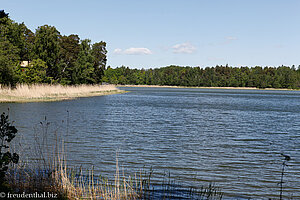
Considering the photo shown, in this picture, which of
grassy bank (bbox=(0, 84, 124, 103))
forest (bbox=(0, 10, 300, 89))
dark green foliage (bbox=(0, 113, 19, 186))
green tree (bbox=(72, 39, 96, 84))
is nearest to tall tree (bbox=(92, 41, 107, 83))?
forest (bbox=(0, 10, 300, 89))

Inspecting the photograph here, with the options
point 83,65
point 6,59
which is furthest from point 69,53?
point 6,59

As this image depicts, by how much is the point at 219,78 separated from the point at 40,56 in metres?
143

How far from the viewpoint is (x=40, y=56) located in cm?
5922

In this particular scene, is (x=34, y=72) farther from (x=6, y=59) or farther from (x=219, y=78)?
(x=219, y=78)

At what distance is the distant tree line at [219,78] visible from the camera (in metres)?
179

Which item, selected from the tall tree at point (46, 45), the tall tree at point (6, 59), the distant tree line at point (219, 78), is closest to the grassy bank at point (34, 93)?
the tall tree at point (6, 59)

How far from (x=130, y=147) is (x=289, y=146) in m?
8.84

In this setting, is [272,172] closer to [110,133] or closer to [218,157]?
[218,157]

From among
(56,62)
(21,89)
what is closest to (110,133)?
(21,89)

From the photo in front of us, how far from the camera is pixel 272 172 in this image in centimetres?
1236

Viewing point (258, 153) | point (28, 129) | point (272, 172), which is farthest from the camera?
point (28, 129)

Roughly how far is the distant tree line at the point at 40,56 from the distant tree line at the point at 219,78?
99618 millimetres

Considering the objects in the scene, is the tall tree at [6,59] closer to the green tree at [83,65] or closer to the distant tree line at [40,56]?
the distant tree line at [40,56]

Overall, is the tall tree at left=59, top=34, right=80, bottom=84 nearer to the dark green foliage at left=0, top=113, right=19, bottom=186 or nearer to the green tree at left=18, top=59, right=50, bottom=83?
the green tree at left=18, top=59, right=50, bottom=83
